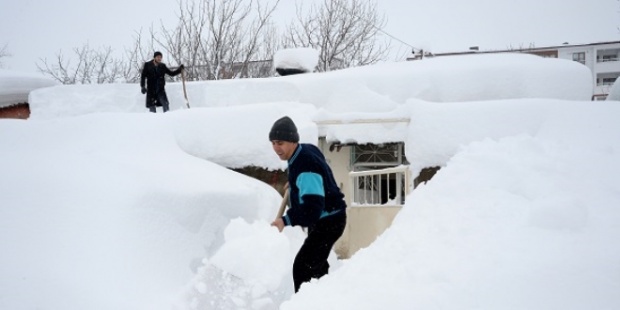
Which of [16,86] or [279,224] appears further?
[16,86]

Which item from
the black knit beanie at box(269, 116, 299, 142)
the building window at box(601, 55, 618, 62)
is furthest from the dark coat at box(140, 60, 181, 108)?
the building window at box(601, 55, 618, 62)

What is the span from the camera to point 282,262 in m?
3.55

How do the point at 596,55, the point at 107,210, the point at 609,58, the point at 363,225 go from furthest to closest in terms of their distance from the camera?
the point at 596,55
the point at 609,58
the point at 363,225
the point at 107,210

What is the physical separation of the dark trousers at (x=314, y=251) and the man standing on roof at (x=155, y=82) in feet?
20.1

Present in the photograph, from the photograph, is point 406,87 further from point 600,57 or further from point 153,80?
point 600,57

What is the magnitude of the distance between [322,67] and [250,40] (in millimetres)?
2908

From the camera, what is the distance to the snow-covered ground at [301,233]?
2.24 metres

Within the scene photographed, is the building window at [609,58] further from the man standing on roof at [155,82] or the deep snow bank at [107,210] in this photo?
the deep snow bank at [107,210]

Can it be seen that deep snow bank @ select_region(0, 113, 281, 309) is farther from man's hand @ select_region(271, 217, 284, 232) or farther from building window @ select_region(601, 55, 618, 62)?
building window @ select_region(601, 55, 618, 62)

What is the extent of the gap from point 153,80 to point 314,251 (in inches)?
249

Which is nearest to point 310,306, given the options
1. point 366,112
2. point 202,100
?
point 366,112

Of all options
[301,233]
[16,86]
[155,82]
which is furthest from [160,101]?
[301,233]

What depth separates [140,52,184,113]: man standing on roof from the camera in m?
8.55

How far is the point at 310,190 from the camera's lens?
2.98m
